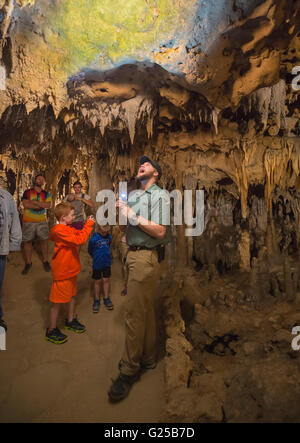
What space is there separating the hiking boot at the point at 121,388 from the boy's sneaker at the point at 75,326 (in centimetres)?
106

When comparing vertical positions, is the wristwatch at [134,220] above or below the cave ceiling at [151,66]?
below

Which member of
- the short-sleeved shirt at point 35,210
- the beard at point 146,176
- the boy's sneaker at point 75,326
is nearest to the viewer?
the beard at point 146,176

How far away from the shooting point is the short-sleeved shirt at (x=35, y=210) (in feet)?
13.2

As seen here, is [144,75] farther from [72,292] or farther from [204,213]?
[204,213]

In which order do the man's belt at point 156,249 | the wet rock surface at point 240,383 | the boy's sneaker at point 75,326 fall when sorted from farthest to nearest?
the boy's sneaker at point 75,326 < the man's belt at point 156,249 < the wet rock surface at point 240,383

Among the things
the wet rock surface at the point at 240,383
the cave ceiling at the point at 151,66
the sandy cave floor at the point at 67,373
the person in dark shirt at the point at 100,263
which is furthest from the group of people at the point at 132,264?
the cave ceiling at the point at 151,66

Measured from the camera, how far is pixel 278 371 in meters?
1.84

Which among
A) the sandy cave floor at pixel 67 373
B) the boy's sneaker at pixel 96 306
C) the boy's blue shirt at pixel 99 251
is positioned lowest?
the sandy cave floor at pixel 67 373

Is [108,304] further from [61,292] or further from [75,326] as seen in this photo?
[61,292]

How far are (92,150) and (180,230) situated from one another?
134 inches

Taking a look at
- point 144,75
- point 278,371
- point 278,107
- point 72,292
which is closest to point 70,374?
point 72,292

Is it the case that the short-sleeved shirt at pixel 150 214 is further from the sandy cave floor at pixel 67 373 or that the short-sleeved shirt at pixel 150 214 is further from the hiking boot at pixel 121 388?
the sandy cave floor at pixel 67 373

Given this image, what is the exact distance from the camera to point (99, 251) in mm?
3340

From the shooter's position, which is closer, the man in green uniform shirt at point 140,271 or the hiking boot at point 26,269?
the man in green uniform shirt at point 140,271
